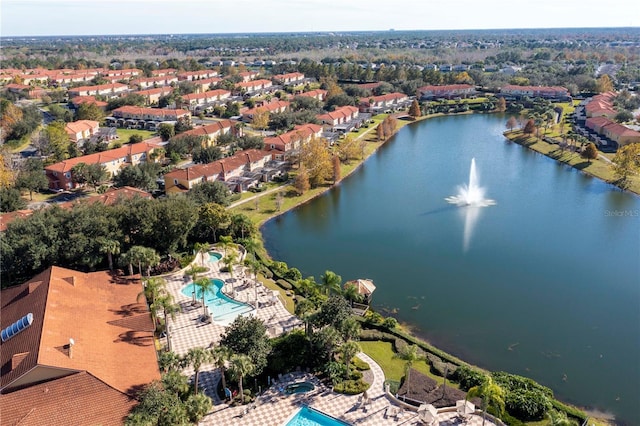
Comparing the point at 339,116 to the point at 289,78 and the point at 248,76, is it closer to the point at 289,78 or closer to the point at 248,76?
the point at 289,78

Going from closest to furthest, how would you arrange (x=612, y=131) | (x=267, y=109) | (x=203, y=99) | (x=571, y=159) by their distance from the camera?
(x=571, y=159), (x=612, y=131), (x=267, y=109), (x=203, y=99)

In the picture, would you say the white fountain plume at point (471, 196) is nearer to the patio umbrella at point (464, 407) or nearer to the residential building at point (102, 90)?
the patio umbrella at point (464, 407)

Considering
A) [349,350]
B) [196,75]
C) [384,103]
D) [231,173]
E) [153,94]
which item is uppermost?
[196,75]

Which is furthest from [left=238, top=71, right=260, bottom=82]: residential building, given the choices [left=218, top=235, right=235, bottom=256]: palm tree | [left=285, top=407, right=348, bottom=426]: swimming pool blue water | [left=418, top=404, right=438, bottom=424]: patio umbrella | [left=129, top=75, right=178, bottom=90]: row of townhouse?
[left=418, top=404, right=438, bottom=424]: patio umbrella

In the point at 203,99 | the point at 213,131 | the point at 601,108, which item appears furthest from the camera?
the point at 203,99

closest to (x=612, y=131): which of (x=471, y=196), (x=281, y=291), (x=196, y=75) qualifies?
(x=471, y=196)

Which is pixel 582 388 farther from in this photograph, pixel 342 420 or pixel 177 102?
pixel 177 102

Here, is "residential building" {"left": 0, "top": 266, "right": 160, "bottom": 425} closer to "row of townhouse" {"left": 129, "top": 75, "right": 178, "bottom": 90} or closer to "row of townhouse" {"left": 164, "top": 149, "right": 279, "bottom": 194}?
"row of townhouse" {"left": 164, "top": 149, "right": 279, "bottom": 194}

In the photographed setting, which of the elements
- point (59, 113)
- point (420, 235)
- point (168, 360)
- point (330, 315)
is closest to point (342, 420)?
point (330, 315)
